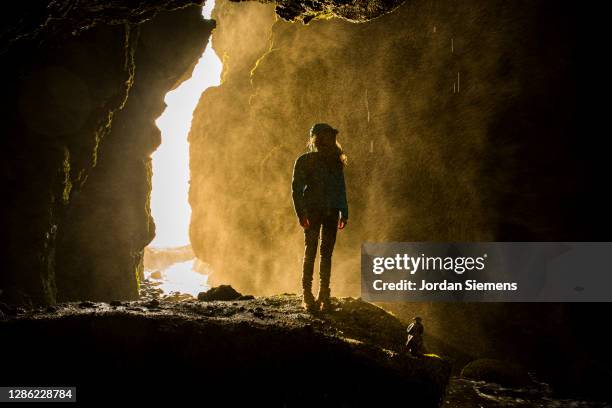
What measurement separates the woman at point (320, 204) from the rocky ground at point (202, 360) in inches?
45.8

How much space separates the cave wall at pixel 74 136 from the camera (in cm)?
462

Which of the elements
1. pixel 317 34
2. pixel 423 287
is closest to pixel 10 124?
pixel 423 287

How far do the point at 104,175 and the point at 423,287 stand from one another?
10.6 metres

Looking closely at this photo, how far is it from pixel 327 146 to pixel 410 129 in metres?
7.96

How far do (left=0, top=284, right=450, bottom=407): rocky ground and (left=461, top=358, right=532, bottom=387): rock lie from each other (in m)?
4.47

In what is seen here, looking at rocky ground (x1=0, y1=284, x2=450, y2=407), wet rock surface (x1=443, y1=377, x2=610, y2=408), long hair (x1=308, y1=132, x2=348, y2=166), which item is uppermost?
long hair (x1=308, y1=132, x2=348, y2=166)

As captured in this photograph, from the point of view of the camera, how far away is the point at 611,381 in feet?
21.5

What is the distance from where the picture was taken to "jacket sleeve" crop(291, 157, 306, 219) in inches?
168

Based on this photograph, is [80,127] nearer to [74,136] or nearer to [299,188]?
[74,136]

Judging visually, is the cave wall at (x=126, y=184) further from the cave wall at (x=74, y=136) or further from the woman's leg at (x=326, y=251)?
the woman's leg at (x=326, y=251)

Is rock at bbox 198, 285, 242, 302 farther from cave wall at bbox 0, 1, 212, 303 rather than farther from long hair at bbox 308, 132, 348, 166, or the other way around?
long hair at bbox 308, 132, 348, 166

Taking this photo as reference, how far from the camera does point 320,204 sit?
425cm

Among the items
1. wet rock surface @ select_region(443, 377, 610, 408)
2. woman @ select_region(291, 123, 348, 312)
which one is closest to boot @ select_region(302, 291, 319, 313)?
A: woman @ select_region(291, 123, 348, 312)

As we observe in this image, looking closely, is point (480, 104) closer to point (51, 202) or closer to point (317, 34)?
point (317, 34)
